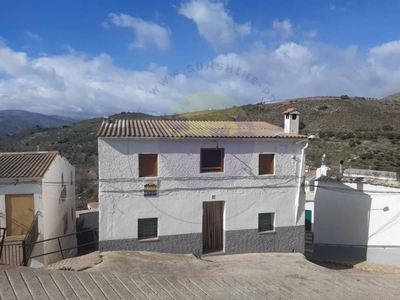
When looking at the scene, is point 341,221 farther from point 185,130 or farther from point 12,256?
point 12,256

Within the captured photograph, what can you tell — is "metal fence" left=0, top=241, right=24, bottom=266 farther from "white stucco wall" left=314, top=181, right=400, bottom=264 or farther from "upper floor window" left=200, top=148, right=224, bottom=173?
"white stucco wall" left=314, top=181, right=400, bottom=264

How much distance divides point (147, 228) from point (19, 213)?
5.78 metres

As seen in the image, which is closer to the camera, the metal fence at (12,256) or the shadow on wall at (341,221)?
the metal fence at (12,256)

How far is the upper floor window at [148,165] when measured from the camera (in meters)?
12.9

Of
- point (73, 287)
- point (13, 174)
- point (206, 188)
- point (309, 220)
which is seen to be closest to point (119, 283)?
point (73, 287)

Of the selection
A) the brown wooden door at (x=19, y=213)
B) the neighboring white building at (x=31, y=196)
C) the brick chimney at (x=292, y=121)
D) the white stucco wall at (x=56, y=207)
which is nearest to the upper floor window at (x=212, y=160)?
the brick chimney at (x=292, y=121)

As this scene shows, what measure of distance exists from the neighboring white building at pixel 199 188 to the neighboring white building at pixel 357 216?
4427mm

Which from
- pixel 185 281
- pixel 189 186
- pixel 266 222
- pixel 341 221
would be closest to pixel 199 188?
pixel 189 186

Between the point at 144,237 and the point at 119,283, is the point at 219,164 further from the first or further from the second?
the point at 119,283

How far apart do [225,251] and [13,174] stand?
9.49 metres

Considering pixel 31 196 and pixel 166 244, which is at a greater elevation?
pixel 31 196

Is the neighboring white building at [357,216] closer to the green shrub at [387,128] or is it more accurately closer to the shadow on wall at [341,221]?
the shadow on wall at [341,221]

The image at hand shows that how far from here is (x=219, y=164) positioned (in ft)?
45.3

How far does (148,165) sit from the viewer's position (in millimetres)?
13016
